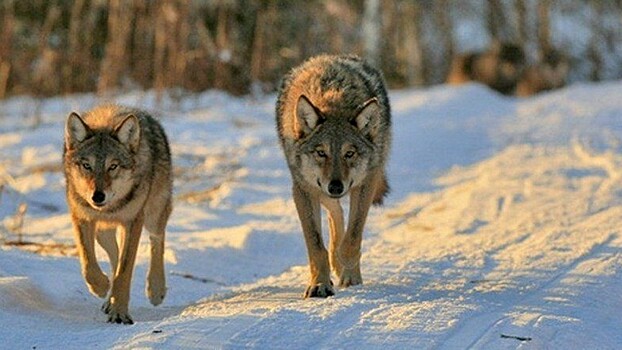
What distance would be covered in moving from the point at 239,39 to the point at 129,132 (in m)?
20.3

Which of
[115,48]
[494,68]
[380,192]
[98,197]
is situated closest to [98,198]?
[98,197]

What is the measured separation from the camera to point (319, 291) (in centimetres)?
707

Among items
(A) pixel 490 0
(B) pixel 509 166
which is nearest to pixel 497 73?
(A) pixel 490 0

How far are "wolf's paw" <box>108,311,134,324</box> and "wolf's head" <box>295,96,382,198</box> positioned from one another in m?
1.53

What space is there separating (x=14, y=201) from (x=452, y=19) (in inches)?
1331

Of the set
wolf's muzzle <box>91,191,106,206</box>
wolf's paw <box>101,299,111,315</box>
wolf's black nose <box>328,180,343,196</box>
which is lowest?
wolf's paw <box>101,299,111,315</box>

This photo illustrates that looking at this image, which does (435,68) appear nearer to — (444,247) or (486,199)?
(486,199)

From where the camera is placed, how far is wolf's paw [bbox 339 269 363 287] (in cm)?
767

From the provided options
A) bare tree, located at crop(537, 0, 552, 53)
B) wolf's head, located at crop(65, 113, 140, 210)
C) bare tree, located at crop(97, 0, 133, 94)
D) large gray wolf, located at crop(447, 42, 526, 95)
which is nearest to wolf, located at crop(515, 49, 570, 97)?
large gray wolf, located at crop(447, 42, 526, 95)

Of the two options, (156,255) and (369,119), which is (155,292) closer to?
(156,255)

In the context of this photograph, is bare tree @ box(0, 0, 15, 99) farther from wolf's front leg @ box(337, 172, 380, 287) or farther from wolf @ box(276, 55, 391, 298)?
wolf's front leg @ box(337, 172, 380, 287)

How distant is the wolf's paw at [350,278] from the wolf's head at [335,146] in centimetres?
62

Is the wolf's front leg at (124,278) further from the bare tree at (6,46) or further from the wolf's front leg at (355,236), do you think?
the bare tree at (6,46)

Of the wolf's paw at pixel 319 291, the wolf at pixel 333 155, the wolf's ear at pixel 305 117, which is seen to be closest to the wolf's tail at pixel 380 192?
the wolf at pixel 333 155
